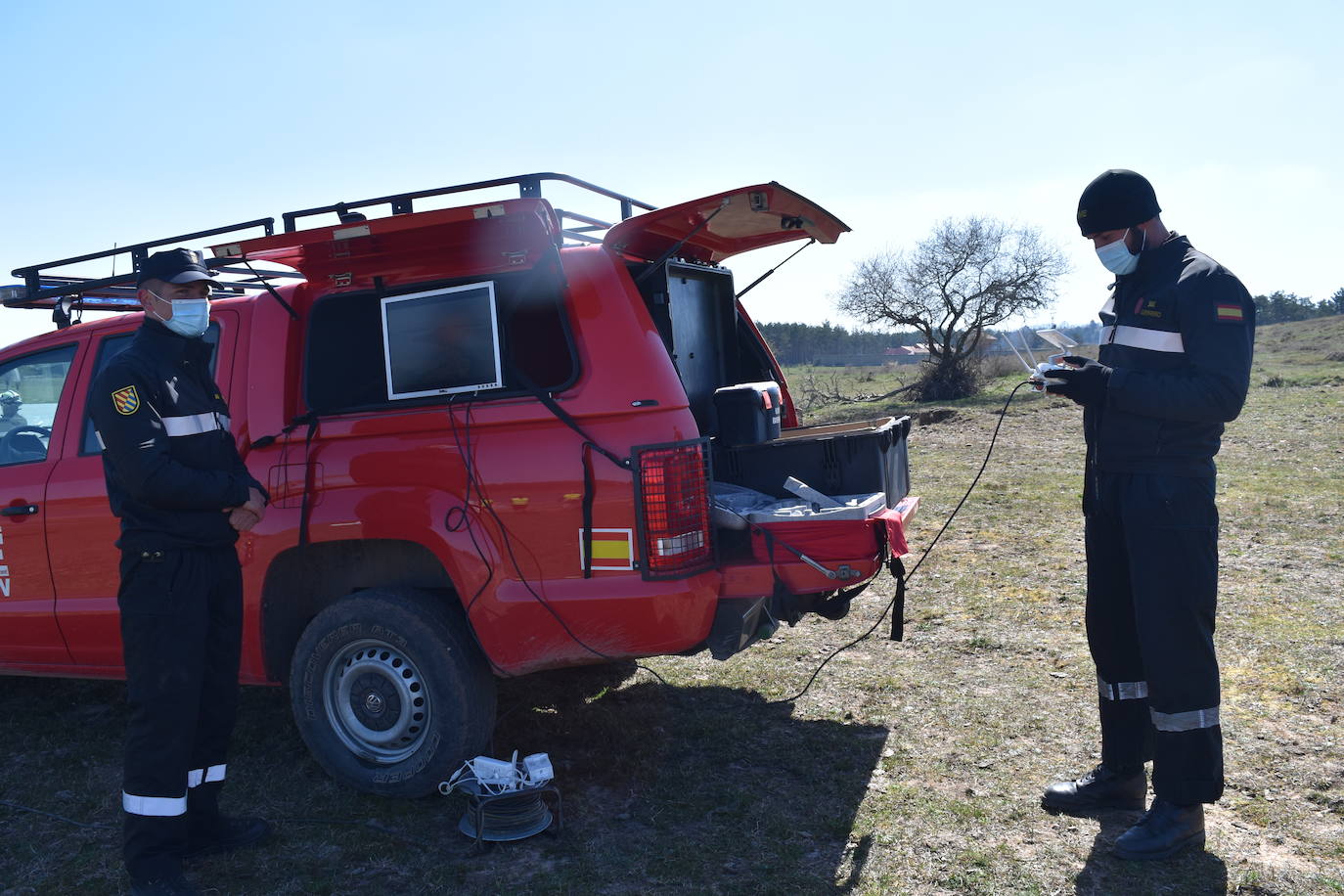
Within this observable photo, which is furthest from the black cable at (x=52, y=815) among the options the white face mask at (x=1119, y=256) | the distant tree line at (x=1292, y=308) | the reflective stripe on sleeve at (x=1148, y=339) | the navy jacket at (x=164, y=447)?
the distant tree line at (x=1292, y=308)

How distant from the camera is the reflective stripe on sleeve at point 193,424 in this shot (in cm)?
328

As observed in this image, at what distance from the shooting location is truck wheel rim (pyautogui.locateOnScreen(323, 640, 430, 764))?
146 inches

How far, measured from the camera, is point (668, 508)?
11.1 ft

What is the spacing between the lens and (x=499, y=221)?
11.7 ft

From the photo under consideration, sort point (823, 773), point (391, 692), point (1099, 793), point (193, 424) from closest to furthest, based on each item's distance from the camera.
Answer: point (193, 424), point (1099, 793), point (391, 692), point (823, 773)

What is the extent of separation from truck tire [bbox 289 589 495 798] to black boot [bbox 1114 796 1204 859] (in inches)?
90.7

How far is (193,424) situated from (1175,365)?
3423mm

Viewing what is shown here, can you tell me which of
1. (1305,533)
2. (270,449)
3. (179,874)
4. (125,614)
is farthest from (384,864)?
(1305,533)

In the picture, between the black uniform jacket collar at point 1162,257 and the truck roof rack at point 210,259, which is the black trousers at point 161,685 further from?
the black uniform jacket collar at point 1162,257

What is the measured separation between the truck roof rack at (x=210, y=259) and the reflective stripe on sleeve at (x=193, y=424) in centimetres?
62

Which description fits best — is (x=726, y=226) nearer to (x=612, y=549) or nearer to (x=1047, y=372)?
(x=1047, y=372)

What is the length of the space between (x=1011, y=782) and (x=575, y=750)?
1.82 metres

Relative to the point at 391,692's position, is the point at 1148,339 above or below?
above

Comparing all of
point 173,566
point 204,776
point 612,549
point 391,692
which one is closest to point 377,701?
point 391,692
